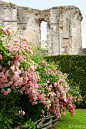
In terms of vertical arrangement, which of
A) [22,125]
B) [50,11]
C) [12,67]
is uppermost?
[50,11]

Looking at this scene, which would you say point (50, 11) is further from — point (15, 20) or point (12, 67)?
point (12, 67)

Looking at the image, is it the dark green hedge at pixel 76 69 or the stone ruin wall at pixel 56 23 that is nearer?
the dark green hedge at pixel 76 69

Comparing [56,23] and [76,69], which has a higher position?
[56,23]

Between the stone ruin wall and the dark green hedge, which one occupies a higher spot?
the stone ruin wall

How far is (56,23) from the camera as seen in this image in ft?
52.9

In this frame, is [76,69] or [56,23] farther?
[56,23]

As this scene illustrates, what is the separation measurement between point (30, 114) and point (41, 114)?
1.00 feet

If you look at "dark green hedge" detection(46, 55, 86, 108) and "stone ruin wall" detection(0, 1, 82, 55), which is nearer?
"dark green hedge" detection(46, 55, 86, 108)

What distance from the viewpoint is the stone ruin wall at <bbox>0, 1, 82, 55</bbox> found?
51.7 feet

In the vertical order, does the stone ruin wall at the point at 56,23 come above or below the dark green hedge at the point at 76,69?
above

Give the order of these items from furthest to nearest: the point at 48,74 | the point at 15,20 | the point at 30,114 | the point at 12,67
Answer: the point at 15,20 < the point at 48,74 < the point at 30,114 < the point at 12,67

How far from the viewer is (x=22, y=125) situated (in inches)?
116

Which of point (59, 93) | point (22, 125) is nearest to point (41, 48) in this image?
point (59, 93)

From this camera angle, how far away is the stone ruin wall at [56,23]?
620 inches
